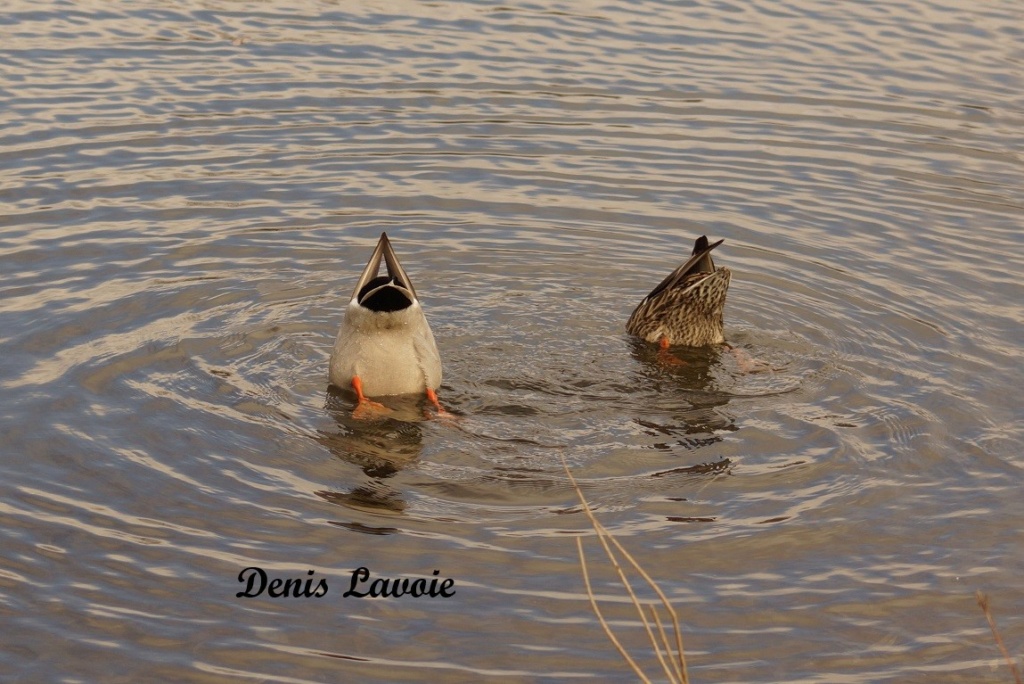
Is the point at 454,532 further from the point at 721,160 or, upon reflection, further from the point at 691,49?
the point at 691,49

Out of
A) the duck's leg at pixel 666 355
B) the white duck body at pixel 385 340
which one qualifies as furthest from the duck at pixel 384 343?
the duck's leg at pixel 666 355

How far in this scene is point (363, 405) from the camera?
8.75 meters

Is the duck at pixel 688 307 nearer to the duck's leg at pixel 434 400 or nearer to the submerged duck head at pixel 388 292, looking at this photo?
the duck's leg at pixel 434 400

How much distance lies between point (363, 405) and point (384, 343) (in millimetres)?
429

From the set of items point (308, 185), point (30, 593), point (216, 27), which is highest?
point (216, 27)

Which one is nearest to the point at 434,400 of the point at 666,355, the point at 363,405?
the point at 363,405

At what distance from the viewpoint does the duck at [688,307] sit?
9.70 meters

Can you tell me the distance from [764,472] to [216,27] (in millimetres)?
11653

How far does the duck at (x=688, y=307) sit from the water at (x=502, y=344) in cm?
18

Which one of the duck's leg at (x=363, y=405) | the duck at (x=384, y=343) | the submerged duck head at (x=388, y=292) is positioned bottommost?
the duck's leg at (x=363, y=405)

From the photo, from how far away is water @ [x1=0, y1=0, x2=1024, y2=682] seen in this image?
636cm

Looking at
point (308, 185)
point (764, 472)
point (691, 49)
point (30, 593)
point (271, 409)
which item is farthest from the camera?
point (691, 49)

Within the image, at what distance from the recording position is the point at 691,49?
1686 cm

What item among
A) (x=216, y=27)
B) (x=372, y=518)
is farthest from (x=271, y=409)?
(x=216, y=27)
